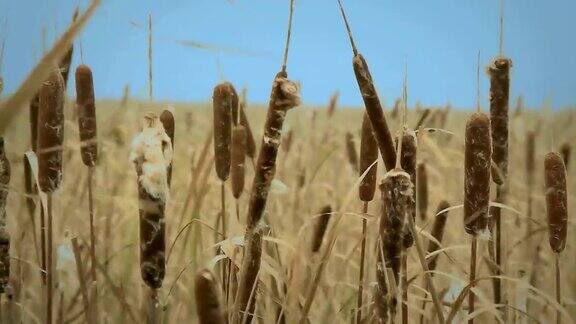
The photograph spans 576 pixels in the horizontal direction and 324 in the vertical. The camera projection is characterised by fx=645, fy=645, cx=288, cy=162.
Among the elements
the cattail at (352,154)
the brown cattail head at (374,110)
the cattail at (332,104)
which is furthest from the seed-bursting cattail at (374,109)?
the cattail at (332,104)

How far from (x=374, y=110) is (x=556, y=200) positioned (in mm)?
412

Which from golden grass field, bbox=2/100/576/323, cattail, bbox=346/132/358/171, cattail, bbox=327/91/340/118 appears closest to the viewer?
golden grass field, bbox=2/100/576/323

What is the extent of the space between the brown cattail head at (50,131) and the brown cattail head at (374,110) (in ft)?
1.06

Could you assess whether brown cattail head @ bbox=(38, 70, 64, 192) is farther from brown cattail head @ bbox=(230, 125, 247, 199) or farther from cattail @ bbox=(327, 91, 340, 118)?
cattail @ bbox=(327, 91, 340, 118)

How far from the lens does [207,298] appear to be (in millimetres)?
379

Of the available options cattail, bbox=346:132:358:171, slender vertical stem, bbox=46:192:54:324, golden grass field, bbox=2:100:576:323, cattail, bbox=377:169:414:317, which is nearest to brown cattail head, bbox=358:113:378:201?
golden grass field, bbox=2:100:576:323

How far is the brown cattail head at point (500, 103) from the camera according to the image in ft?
2.88

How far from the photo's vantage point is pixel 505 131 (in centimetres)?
88

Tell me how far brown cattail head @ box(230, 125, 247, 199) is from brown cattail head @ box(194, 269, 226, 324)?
0.51m

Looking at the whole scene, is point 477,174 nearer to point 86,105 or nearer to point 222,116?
point 222,116

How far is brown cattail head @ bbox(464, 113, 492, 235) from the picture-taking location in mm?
696

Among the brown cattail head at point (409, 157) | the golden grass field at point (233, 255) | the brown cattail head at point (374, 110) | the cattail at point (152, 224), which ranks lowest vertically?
the golden grass field at point (233, 255)

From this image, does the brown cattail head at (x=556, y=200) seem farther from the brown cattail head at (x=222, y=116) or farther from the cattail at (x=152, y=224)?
the cattail at (x=152, y=224)

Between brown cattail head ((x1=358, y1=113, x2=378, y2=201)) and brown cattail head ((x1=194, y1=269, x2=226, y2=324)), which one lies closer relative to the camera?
brown cattail head ((x1=194, y1=269, x2=226, y2=324))
